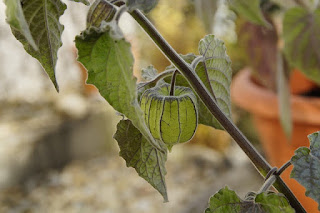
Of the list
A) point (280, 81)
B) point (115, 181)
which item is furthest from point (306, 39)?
point (115, 181)

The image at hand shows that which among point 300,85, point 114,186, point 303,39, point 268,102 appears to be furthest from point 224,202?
point 114,186

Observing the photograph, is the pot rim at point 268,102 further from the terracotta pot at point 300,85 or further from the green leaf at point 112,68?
the green leaf at point 112,68

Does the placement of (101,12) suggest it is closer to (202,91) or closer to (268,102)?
(202,91)

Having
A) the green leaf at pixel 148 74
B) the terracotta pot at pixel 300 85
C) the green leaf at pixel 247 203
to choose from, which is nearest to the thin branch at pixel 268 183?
the green leaf at pixel 247 203

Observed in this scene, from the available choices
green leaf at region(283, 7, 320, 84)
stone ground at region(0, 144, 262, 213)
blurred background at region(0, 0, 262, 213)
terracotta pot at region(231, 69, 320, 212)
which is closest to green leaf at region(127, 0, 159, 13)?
green leaf at region(283, 7, 320, 84)

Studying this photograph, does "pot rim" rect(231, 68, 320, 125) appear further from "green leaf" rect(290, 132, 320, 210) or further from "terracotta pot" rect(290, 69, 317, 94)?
"green leaf" rect(290, 132, 320, 210)

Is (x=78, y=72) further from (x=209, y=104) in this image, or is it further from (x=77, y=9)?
(x=209, y=104)
